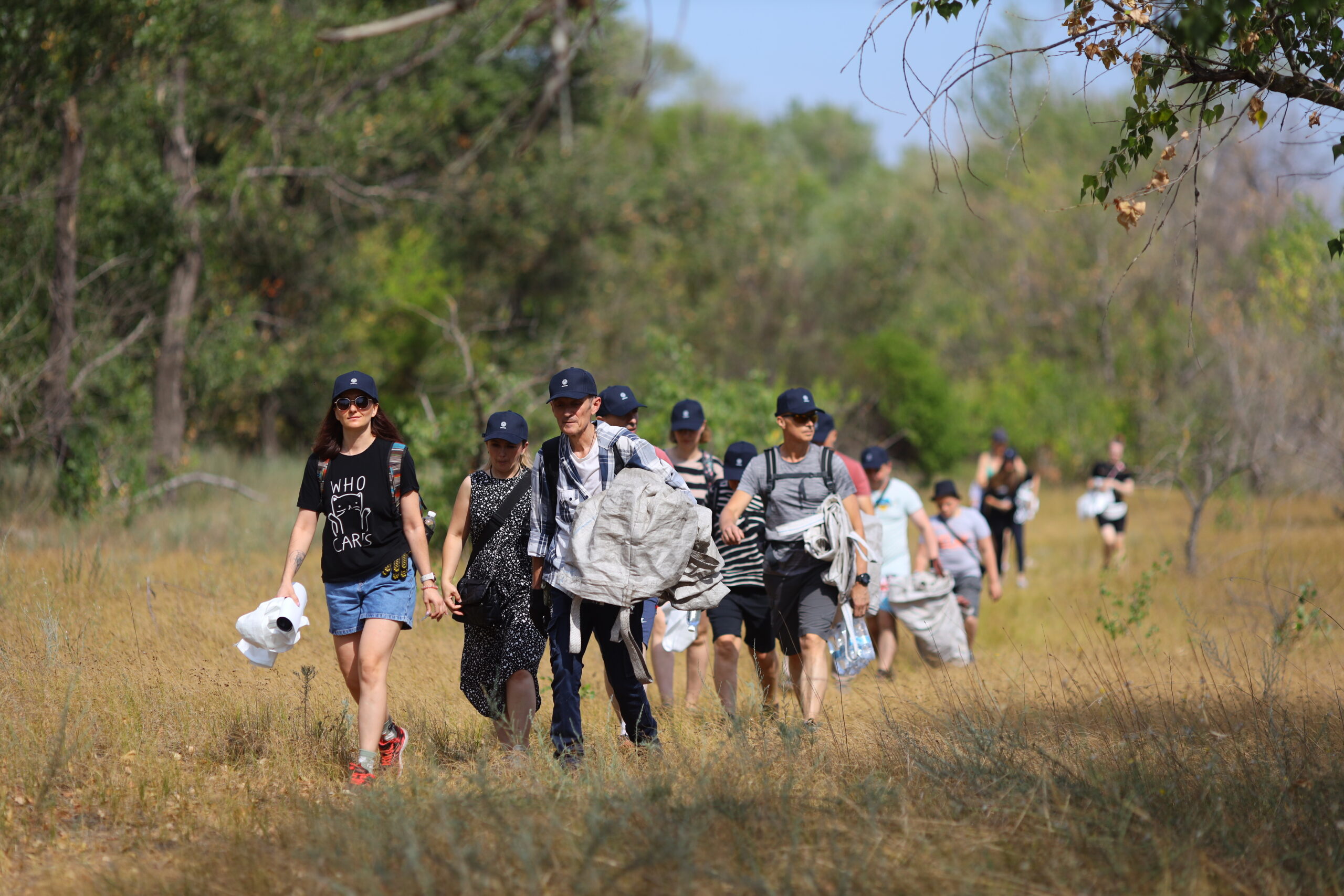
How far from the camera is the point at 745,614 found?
263 inches

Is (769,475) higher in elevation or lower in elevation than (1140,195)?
lower

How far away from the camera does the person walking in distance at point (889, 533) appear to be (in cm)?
873

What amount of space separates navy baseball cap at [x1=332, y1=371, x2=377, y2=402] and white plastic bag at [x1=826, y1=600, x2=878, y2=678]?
2819 millimetres

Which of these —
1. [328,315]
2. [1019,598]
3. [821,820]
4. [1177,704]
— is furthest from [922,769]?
[328,315]

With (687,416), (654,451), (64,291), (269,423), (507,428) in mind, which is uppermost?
(64,291)

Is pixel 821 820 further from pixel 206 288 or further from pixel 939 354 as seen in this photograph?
pixel 939 354

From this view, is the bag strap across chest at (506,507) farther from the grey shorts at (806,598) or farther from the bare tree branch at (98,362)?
the bare tree branch at (98,362)

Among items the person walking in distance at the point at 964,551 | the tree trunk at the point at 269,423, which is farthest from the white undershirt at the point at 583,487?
the tree trunk at the point at 269,423

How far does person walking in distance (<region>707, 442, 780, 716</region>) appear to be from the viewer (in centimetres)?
657

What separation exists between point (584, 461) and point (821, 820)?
1.95 m

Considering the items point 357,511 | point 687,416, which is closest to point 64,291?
point 687,416

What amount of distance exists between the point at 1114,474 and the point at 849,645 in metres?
8.39

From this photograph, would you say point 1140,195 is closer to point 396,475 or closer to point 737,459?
point 737,459

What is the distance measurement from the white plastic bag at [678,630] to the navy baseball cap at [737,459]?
866 mm
